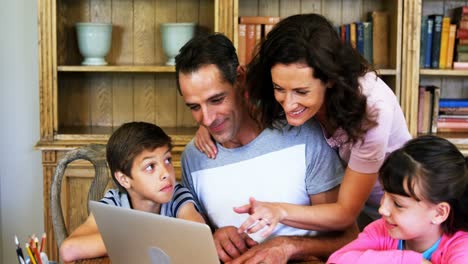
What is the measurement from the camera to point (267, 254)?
164 cm

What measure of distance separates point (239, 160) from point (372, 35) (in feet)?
5.22

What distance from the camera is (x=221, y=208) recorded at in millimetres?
1894

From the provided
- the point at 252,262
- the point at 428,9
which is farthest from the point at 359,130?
the point at 428,9

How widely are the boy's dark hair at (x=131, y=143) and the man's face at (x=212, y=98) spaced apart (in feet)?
0.39

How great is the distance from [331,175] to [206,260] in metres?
0.65

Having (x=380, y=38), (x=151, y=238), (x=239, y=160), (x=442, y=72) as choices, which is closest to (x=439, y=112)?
(x=442, y=72)

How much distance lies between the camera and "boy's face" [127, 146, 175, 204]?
1.75 meters

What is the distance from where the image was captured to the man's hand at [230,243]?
5.49 ft

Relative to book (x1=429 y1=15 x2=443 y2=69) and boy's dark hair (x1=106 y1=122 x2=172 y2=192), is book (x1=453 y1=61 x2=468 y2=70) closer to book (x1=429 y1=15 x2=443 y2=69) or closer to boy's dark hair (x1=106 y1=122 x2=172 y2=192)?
book (x1=429 y1=15 x2=443 y2=69)

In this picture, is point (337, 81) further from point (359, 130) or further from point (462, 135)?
point (462, 135)

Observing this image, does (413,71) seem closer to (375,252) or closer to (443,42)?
(443,42)

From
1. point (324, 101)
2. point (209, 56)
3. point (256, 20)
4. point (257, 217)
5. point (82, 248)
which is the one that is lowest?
point (82, 248)

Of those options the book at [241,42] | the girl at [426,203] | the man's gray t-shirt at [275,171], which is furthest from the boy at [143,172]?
the book at [241,42]

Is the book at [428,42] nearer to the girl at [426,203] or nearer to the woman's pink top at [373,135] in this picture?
the woman's pink top at [373,135]
